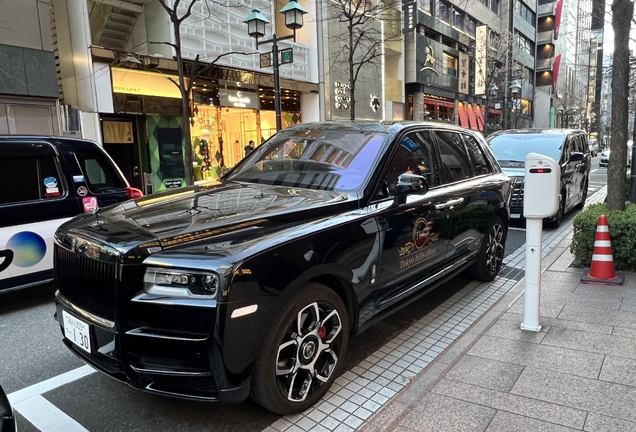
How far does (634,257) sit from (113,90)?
40.8 feet

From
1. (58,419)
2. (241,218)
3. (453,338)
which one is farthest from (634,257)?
(58,419)

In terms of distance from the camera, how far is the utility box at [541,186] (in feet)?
12.5

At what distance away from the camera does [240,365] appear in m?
2.41

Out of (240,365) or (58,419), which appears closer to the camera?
(240,365)

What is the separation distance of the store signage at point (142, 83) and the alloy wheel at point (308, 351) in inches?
449

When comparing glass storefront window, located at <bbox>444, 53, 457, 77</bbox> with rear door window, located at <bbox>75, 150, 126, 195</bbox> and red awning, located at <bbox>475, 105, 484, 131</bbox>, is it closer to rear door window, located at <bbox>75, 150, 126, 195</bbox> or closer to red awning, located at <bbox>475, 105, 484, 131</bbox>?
red awning, located at <bbox>475, 105, 484, 131</bbox>

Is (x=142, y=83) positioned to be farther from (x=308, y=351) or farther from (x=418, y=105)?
(x=418, y=105)

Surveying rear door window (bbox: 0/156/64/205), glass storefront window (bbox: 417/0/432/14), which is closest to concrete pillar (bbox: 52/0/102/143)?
rear door window (bbox: 0/156/64/205)

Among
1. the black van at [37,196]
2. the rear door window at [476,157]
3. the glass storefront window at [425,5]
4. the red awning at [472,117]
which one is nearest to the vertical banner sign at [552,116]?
the red awning at [472,117]

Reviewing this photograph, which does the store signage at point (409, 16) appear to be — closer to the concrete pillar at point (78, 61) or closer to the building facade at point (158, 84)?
the building facade at point (158, 84)

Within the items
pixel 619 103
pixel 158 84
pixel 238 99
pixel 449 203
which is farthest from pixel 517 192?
pixel 158 84

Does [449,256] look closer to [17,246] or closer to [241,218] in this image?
[241,218]

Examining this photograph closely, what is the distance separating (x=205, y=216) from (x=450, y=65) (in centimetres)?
3257

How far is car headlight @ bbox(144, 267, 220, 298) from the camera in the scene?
7.66 feet
